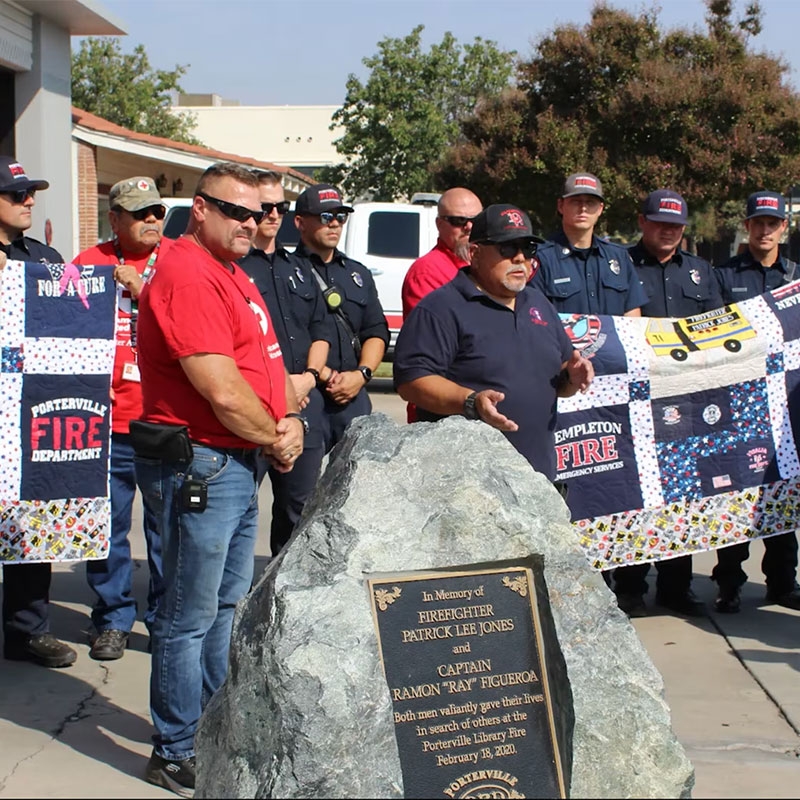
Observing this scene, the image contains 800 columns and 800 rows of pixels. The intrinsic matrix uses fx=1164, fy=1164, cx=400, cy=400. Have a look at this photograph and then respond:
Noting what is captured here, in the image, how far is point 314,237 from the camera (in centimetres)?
588

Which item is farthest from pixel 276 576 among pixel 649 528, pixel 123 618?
pixel 649 528

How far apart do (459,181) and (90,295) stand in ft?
60.3

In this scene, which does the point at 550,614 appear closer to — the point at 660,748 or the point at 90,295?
the point at 660,748

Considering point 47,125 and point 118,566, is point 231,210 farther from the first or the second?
point 47,125

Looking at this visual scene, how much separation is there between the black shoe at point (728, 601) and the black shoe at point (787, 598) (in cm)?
29

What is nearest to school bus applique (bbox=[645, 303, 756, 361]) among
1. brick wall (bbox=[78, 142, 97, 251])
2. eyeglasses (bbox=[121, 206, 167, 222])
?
eyeglasses (bbox=[121, 206, 167, 222])

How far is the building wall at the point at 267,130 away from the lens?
57.3 m

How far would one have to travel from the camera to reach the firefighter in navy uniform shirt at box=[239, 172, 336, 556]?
563 centimetres

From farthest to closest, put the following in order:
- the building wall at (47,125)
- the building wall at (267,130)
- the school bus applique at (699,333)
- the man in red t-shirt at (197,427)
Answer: the building wall at (267,130), the building wall at (47,125), the school bus applique at (699,333), the man in red t-shirt at (197,427)

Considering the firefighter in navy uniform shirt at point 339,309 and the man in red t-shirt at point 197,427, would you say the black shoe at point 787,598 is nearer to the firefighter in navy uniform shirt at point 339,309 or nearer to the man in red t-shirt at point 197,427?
the firefighter in navy uniform shirt at point 339,309

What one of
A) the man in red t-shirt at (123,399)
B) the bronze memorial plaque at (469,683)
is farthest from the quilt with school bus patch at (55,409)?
the bronze memorial plaque at (469,683)

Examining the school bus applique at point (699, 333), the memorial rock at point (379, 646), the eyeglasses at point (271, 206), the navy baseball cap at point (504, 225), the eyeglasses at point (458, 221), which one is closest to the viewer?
the memorial rock at point (379, 646)

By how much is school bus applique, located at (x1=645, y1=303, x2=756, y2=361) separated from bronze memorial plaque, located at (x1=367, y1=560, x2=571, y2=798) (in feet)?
9.56

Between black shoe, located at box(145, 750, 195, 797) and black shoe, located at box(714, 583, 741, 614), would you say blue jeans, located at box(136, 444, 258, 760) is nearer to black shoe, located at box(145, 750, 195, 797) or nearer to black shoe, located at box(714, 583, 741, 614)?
black shoe, located at box(145, 750, 195, 797)
